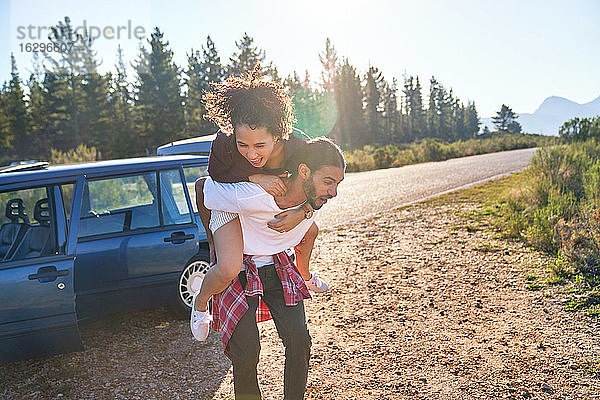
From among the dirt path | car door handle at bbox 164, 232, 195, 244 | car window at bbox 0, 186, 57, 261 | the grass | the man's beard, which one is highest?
the man's beard

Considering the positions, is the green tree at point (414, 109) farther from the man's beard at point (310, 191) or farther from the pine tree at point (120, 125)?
the man's beard at point (310, 191)

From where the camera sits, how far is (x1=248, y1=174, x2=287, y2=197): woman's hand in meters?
2.24

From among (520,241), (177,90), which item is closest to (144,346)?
(520,241)

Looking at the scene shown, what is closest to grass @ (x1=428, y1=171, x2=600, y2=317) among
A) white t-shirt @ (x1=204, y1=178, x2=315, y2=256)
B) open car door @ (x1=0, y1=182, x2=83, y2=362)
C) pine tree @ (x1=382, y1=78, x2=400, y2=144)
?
white t-shirt @ (x1=204, y1=178, x2=315, y2=256)

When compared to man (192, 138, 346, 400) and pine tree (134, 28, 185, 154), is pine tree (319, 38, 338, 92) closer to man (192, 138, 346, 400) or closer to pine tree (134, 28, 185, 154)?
pine tree (134, 28, 185, 154)

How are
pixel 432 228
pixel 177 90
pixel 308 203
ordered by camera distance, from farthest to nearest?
pixel 177 90 → pixel 432 228 → pixel 308 203

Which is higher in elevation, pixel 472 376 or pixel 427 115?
pixel 427 115

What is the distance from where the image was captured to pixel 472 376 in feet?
11.3

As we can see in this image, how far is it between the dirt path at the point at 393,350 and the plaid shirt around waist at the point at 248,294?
1.29 metres

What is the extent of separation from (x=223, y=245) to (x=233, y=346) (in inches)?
19.8

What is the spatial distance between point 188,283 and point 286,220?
2742 mm

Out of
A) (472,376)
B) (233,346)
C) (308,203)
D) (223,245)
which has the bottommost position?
(472,376)

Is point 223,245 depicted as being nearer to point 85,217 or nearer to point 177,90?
point 85,217

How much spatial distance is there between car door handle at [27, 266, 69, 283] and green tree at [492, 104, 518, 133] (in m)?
119
